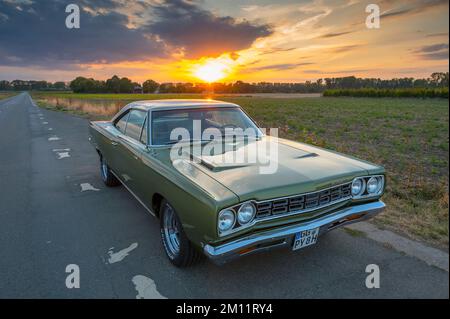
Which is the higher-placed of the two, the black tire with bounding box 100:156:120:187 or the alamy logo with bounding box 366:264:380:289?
the black tire with bounding box 100:156:120:187

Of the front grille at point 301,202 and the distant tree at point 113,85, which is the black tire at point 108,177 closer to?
the front grille at point 301,202

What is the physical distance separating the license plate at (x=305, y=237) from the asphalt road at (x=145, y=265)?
36 centimetres

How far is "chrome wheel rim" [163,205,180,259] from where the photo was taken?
3010 millimetres

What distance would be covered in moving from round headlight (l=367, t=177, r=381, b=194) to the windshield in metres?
1.59

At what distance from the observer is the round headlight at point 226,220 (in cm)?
231

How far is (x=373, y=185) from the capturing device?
3045 millimetres

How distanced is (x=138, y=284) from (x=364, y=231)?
8.25ft

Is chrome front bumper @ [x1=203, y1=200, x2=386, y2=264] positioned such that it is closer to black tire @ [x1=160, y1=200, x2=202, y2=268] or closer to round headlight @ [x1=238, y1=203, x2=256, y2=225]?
round headlight @ [x1=238, y1=203, x2=256, y2=225]

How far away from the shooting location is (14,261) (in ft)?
10.2

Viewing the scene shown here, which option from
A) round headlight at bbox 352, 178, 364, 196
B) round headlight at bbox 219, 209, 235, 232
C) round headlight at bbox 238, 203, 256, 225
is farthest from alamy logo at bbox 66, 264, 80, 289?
round headlight at bbox 352, 178, 364, 196

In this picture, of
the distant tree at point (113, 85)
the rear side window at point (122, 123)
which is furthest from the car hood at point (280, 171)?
the distant tree at point (113, 85)

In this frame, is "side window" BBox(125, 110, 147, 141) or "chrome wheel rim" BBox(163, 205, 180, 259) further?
"side window" BBox(125, 110, 147, 141)

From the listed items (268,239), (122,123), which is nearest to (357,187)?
(268,239)
